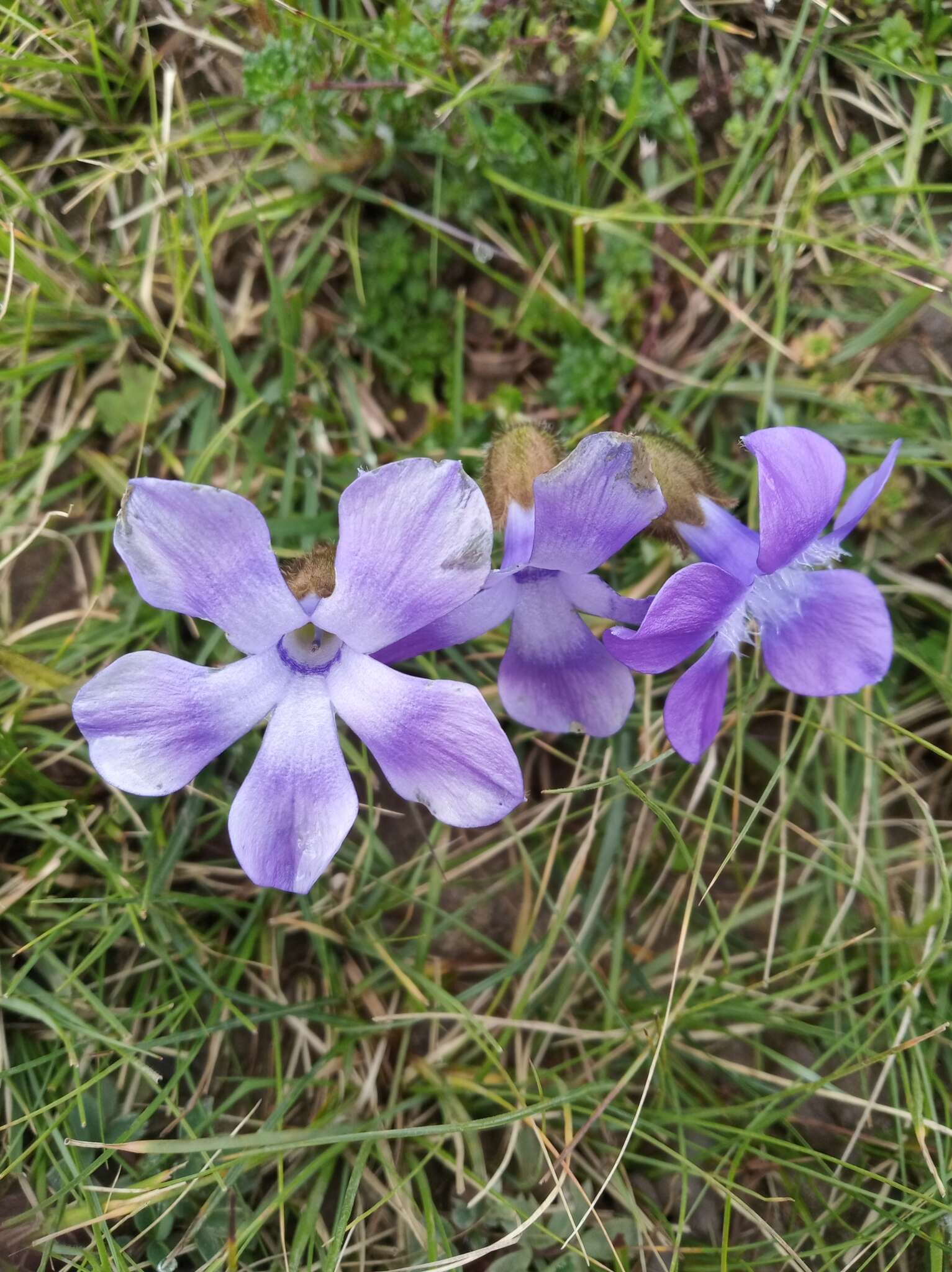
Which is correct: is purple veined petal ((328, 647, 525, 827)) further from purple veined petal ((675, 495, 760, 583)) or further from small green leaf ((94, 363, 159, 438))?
small green leaf ((94, 363, 159, 438))

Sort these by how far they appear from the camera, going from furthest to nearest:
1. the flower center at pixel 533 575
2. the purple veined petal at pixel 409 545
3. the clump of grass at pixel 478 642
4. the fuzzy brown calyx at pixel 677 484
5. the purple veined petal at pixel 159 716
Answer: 1. the clump of grass at pixel 478 642
2. the fuzzy brown calyx at pixel 677 484
3. the flower center at pixel 533 575
4. the purple veined petal at pixel 159 716
5. the purple veined petal at pixel 409 545

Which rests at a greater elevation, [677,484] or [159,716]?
[677,484]

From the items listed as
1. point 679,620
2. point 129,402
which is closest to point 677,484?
point 679,620

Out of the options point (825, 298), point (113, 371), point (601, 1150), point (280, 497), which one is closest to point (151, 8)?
Answer: point (113, 371)

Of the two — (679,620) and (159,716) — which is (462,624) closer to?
(679,620)

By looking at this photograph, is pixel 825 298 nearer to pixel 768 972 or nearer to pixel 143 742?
pixel 768 972

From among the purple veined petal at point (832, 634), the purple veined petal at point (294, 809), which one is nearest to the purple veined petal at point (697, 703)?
the purple veined petal at point (832, 634)

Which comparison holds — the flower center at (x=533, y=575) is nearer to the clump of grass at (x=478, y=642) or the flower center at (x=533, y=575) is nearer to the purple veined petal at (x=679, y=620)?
the purple veined petal at (x=679, y=620)
